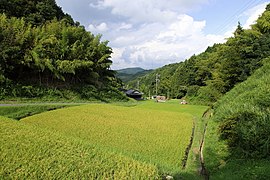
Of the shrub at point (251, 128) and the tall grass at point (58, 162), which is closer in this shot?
the tall grass at point (58, 162)

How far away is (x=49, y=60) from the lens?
1820cm

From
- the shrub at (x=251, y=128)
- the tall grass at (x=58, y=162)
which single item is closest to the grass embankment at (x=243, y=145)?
the shrub at (x=251, y=128)

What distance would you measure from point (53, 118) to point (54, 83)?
1058cm

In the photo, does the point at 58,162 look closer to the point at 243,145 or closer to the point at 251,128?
the point at 243,145

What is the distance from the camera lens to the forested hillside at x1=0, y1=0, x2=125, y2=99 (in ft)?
56.3

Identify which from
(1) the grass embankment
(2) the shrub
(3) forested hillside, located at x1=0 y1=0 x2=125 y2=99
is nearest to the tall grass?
(1) the grass embankment

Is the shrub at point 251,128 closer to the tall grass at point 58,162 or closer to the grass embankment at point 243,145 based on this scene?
the grass embankment at point 243,145

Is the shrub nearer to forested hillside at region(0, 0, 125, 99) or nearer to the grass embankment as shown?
the grass embankment

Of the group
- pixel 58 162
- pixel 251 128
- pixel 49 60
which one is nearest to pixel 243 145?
pixel 251 128

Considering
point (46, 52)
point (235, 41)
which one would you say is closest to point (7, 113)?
point (46, 52)

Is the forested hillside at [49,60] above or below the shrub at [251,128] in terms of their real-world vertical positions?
above

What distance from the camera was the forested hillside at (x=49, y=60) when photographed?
56.3ft

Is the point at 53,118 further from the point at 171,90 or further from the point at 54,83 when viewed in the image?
the point at 171,90

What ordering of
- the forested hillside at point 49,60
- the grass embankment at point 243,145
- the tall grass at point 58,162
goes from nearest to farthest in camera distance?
the tall grass at point 58,162 < the grass embankment at point 243,145 < the forested hillside at point 49,60
